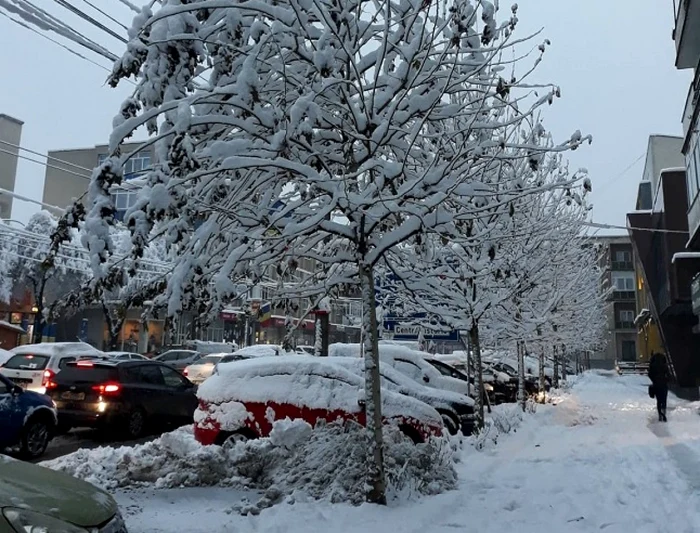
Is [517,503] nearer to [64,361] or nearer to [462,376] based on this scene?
[462,376]

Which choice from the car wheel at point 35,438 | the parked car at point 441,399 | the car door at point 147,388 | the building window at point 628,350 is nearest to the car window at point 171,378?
the car door at point 147,388

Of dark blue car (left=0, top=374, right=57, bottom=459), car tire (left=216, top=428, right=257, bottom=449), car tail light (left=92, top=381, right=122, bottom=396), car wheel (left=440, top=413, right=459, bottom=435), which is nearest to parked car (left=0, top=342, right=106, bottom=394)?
car tail light (left=92, top=381, right=122, bottom=396)

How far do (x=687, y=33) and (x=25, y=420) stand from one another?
19.8 metres

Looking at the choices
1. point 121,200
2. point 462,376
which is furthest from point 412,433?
point 121,200

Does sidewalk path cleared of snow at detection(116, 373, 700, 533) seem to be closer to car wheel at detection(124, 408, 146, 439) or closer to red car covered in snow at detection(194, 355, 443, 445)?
red car covered in snow at detection(194, 355, 443, 445)

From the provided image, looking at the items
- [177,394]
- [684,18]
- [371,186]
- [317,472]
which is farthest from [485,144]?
[684,18]

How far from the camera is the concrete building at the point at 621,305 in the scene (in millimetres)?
78812

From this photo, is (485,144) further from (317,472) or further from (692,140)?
(692,140)

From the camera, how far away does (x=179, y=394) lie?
46.4ft

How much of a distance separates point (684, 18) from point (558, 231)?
7.27m

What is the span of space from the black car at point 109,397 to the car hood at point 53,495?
793 cm

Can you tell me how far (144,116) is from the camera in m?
→ 5.53

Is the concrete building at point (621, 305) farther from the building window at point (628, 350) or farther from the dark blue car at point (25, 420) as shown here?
the dark blue car at point (25, 420)

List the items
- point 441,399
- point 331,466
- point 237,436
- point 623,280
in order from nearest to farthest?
point 331,466
point 237,436
point 441,399
point 623,280
